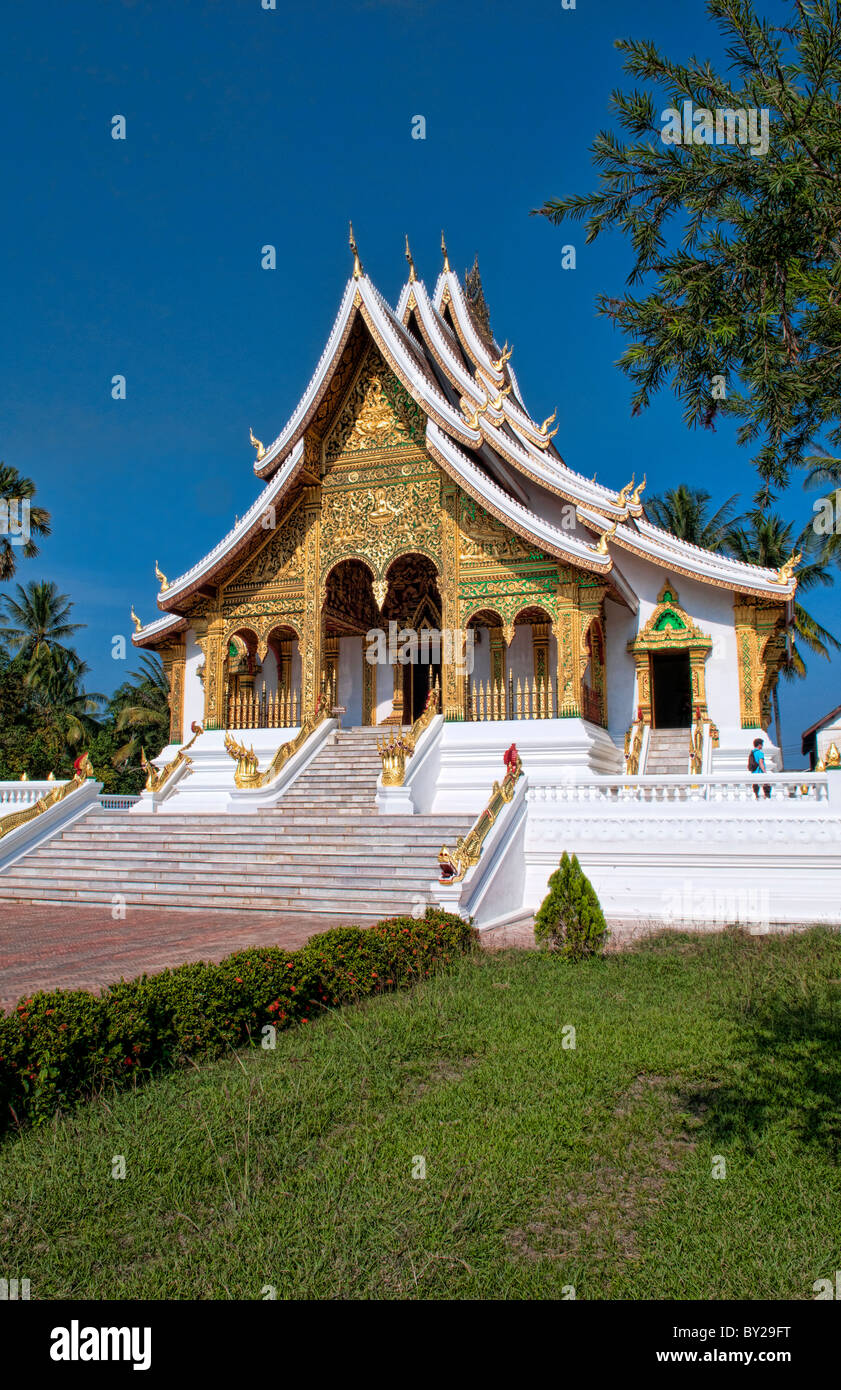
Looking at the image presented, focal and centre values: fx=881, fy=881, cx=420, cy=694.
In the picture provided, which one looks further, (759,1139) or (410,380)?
(410,380)

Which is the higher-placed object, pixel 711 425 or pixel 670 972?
pixel 711 425

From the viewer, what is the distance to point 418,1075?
4.54 m

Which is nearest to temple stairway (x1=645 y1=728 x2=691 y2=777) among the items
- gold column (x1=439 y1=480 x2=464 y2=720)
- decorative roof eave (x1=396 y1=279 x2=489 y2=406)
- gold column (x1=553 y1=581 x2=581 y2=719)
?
gold column (x1=553 y1=581 x2=581 y2=719)

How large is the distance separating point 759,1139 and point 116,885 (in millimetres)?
9003

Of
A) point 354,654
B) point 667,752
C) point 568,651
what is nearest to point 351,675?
point 354,654

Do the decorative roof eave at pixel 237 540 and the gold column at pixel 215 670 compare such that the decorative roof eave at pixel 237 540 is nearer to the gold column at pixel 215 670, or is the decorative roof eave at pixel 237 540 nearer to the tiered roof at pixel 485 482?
the tiered roof at pixel 485 482

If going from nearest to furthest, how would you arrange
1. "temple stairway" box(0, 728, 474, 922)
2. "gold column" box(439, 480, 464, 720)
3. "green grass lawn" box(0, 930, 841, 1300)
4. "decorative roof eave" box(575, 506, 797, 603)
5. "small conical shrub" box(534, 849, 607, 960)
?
"green grass lawn" box(0, 930, 841, 1300), "small conical shrub" box(534, 849, 607, 960), "temple stairway" box(0, 728, 474, 922), "decorative roof eave" box(575, 506, 797, 603), "gold column" box(439, 480, 464, 720)

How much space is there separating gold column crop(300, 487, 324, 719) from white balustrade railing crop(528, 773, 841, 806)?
210 inches

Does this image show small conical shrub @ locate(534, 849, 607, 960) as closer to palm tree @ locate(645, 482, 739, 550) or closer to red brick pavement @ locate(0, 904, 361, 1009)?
red brick pavement @ locate(0, 904, 361, 1009)

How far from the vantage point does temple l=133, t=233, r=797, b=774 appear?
14.2 metres

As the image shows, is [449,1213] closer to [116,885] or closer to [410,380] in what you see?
[116,885]

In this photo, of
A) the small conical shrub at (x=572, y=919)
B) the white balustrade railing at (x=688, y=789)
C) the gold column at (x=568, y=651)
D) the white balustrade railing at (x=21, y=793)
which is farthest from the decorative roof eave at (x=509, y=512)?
the white balustrade railing at (x=21, y=793)

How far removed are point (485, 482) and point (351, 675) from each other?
5.27m
